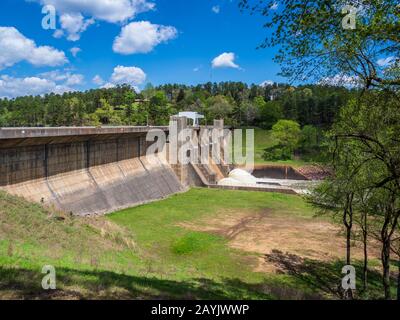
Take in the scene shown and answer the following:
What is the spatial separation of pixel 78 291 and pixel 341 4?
8385mm

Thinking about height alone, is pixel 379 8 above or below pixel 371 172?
above

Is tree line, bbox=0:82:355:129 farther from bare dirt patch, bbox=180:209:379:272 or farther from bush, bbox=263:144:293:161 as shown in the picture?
bare dirt patch, bbox=180:209:379:272

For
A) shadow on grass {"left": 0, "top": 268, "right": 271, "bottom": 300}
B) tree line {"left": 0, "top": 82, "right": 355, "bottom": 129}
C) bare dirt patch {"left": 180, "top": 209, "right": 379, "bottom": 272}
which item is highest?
tree line {"left": 0, "top": 82, "right": 355, "bottom": 129}

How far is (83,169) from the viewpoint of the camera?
2869cm

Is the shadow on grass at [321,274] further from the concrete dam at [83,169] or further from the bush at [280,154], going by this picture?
the bush at [280,154]

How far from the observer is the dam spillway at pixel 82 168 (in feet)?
71.6

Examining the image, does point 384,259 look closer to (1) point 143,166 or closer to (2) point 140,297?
(2) point 140,297

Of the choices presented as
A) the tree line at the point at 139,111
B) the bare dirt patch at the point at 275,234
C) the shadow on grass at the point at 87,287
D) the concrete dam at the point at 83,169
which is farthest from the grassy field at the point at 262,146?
the shadow on grass at the point at 87,287

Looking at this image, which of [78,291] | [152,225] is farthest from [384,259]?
[152,225]

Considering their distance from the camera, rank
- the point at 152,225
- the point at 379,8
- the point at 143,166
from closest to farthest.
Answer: the point at 379,8 → the point at 152,225 → the point at 143,166

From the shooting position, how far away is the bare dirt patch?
70.8 feet

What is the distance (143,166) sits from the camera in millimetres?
37625

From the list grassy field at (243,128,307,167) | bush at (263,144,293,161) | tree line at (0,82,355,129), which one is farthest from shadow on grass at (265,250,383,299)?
tree line at (0,82,355,129)

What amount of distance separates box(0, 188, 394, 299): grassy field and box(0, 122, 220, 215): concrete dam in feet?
9.00
